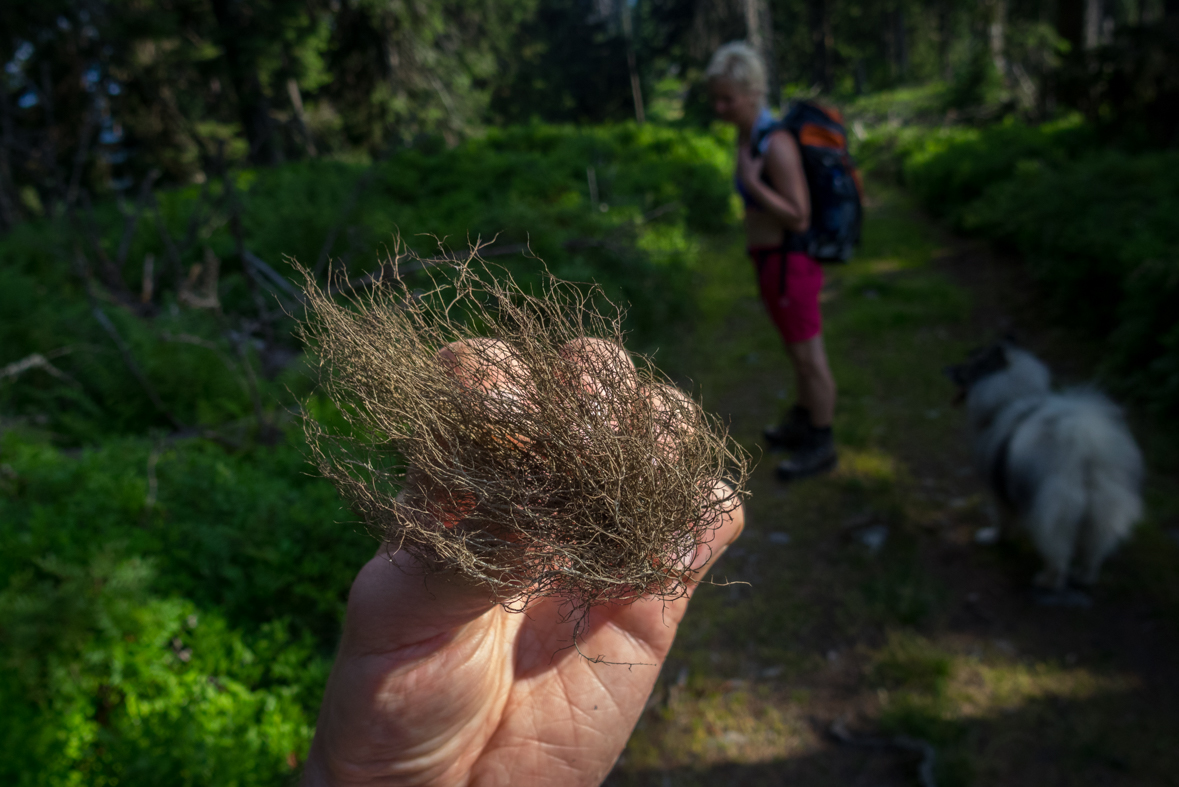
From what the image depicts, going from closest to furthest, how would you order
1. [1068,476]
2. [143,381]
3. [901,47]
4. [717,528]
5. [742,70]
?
[717,528] < [1068,476] < [742,70] < [143,381] < [901,47]

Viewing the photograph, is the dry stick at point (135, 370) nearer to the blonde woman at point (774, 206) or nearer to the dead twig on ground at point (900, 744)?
the blonde woman at point (774, 206)

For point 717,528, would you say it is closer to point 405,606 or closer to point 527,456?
point 527,456

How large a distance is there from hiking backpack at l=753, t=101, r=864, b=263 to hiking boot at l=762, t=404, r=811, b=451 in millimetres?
1471

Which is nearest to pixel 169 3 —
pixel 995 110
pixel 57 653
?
pixel 57 653

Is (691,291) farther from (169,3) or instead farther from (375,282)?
(169,3)

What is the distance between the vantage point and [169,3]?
14203 millimetres

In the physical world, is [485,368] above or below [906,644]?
above

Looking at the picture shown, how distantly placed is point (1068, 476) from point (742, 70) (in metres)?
3.12

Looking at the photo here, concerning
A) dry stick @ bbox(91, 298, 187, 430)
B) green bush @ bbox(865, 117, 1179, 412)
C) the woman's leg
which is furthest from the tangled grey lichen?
green bush @ bbox(865, 117, 1179, 412)

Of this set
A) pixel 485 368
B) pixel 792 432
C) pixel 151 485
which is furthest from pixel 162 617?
pixel 792 432

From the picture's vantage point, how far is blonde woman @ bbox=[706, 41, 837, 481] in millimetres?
3758

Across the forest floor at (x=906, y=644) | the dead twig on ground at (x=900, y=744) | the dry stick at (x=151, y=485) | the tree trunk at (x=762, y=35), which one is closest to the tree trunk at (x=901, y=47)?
the tree trunk at (x=762, y=35)

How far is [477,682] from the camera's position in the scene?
148cm

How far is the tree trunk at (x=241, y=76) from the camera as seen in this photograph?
13.8 m
